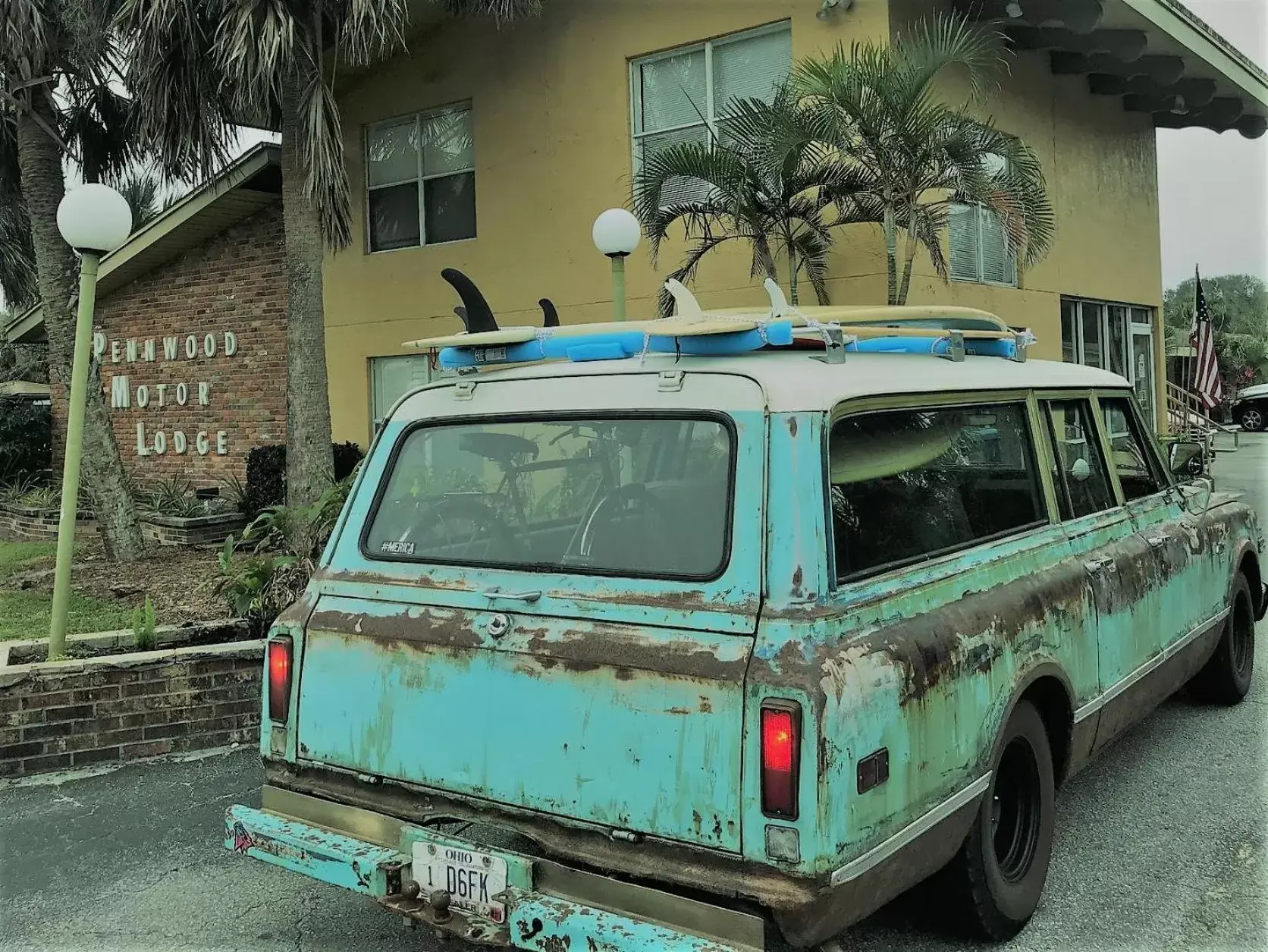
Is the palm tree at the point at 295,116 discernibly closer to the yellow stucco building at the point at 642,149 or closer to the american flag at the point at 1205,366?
the yellow stucco building at the point at 642,149

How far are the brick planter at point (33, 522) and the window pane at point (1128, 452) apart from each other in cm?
1100

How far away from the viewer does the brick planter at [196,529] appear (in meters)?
10.9

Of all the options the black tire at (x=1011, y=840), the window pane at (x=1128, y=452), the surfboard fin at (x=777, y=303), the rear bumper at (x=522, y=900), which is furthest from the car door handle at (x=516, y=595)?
the window pane at (x=1128, y=452)

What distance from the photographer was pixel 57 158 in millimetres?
9477

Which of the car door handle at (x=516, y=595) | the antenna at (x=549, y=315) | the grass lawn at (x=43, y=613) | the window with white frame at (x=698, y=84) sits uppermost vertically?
the window with white frame at (x=698, y=84)

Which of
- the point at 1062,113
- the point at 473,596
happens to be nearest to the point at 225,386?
the point at 1062,113

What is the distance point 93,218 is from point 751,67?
6.02m

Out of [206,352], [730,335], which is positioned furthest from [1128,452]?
[206,352]

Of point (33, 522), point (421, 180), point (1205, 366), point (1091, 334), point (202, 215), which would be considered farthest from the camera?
point (1205, 366)

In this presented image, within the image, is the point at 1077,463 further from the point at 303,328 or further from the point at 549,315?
the point at 303,328

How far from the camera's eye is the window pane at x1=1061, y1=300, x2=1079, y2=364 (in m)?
12.1

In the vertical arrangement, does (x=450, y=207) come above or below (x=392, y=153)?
below

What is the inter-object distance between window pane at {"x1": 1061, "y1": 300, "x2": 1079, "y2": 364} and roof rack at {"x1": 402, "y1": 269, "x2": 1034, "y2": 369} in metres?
8.72

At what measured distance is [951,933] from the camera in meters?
3.21
